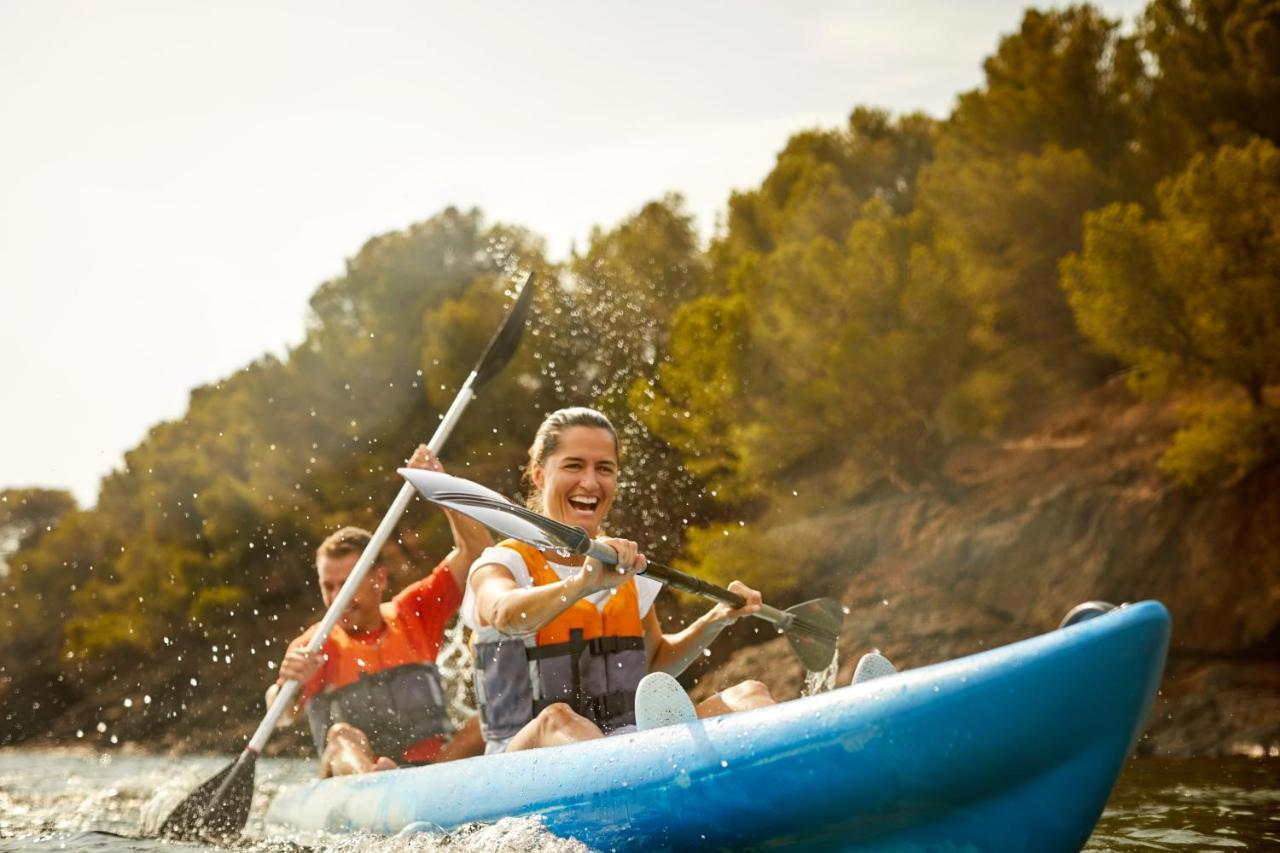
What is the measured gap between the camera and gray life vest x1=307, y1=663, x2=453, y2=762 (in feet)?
15.1

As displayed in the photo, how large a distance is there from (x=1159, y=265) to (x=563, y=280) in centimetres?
738

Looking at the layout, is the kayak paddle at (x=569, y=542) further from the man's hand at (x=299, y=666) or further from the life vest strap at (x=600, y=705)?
the man's hand at (x=299, y=666)

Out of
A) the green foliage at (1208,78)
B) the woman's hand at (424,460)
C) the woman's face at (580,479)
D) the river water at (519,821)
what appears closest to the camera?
the river water at (519,821)

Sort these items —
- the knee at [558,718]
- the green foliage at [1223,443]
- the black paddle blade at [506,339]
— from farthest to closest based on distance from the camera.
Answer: the green foliage at [1223,443], the black paddle blade at [506,339], the knee at [558,718]

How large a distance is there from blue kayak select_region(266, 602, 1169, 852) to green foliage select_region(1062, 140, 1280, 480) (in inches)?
319

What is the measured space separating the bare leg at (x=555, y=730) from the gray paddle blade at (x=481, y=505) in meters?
0.41

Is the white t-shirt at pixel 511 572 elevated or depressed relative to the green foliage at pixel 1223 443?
elevated

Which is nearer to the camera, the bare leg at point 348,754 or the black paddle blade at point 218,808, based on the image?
the bare leg at point 348,754

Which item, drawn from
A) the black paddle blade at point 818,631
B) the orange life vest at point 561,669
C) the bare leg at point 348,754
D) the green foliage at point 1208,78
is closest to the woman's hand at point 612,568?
the orange life vest at point 561,669

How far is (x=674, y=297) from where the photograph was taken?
50.0 ft

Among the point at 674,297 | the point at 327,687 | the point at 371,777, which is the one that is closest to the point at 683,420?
the point at 674,297

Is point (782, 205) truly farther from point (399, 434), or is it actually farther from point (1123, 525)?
point (1123, 525)

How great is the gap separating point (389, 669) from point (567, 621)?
176cm

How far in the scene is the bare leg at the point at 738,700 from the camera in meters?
2.98
